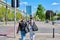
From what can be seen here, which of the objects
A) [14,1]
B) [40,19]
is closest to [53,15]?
[40,19]

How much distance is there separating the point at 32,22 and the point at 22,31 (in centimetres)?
137

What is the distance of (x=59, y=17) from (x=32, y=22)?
117 metres

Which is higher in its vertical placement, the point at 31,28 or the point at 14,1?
the point at 14,1

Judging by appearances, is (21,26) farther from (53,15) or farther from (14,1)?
(53,15)

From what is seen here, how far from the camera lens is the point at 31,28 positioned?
12.1 metres

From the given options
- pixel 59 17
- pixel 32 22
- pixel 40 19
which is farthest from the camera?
pixel 59 17

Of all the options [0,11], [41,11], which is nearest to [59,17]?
[41,11]

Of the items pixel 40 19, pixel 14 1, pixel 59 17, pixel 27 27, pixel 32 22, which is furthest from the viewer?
pixel 59 17

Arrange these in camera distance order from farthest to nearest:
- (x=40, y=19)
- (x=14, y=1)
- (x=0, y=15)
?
(x=40, y=19) → (x=0, y=15) → (x=14, y=1)

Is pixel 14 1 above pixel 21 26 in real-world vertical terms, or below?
above

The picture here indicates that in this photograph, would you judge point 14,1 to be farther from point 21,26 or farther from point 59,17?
point 59,17

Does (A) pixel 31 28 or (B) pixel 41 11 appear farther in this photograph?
(B) pixel 41 11

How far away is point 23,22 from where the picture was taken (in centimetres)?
1310

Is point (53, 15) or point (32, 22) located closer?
point (32, 22)
